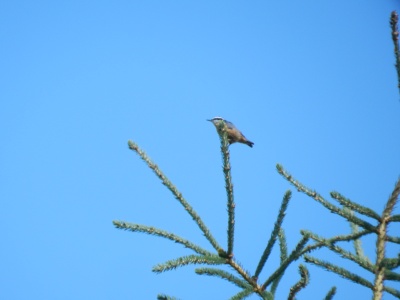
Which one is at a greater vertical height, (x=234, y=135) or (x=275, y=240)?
(x=234, y=135)

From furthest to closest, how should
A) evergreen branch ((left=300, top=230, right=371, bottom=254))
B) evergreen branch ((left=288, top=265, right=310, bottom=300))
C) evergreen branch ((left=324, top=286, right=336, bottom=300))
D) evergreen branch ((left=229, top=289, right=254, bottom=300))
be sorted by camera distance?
evergreen branch ((left=324, top=286, right=336, bottom=300)), evergreen branch ((left=300, top=230, right=371, bottom=254)), evergreen branch ((left=229, top=289, right=254, bottom=300)), evergreen branch ((left=288, top=265, right=310, bottom=300))

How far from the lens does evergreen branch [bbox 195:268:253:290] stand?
2426 mm

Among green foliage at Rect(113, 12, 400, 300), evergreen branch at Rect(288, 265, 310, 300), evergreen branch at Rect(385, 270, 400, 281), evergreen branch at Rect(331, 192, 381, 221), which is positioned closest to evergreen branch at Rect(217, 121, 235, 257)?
green foliage at Rect(113, 12, 400, 300)

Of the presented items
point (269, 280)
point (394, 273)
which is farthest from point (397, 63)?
point (269, 280)

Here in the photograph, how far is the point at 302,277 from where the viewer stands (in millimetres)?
2145

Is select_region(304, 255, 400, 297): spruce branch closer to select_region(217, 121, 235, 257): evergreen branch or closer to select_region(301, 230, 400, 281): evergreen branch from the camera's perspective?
select_region(301, 230, 400, 281): evergreen branch

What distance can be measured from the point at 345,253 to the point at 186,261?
0.93m

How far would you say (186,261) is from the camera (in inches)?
93.9

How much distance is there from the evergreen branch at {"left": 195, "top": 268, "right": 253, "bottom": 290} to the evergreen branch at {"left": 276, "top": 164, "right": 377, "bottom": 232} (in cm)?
68

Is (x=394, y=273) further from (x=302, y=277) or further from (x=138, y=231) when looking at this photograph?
(x=138, y=231)

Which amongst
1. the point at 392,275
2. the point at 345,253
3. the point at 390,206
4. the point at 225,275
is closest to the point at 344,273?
the point at 345,253

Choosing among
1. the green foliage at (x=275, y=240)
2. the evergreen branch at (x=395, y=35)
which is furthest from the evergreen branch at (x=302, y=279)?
the evergreen branch at (x=395, y=35)

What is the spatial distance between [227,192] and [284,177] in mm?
390

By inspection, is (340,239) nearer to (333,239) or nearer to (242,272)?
(333,239)
